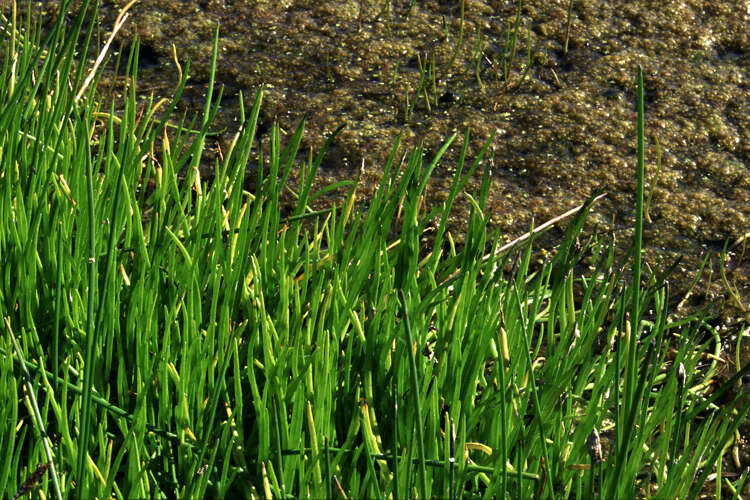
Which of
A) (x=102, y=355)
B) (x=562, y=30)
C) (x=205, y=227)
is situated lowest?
(x=102, y=355)

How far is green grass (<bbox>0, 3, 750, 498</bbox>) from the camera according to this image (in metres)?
1.02

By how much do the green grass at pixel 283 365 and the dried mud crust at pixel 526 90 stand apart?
389 millimetres

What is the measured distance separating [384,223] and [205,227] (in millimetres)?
261

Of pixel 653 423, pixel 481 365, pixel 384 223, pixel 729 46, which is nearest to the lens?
pixel 653 423

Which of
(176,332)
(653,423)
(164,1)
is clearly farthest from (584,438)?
(164,1)

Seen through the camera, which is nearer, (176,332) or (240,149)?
(176,332)

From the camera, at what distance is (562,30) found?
229cm

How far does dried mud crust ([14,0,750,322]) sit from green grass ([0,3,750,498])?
0.39 m

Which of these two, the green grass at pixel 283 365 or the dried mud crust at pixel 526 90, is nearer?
the green grass at pixel 283 365

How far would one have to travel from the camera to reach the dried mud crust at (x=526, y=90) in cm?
183

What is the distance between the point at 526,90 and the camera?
2.11 metres

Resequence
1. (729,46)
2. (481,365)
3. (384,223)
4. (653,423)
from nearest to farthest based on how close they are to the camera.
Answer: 1. (653,423)
2. (481,365)
3. (384,223)
4. (729,46)

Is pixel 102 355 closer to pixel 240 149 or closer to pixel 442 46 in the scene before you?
pixel 240 149

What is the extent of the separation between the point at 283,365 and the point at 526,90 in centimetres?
121
